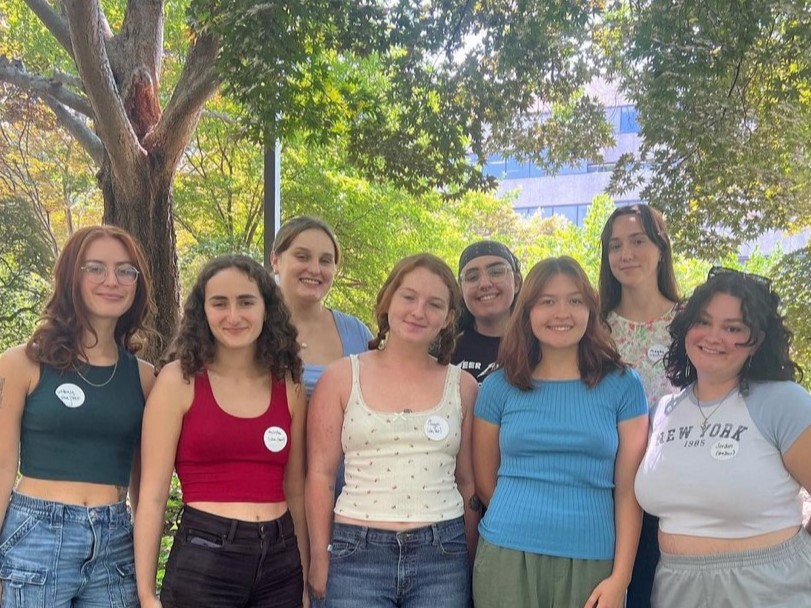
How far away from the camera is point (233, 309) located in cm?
278

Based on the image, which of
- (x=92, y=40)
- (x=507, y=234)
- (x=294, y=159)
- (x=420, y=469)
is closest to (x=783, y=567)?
(x=420, y=469)

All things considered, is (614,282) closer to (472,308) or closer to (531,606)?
(472,308)

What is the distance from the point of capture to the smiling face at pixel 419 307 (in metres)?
2.80

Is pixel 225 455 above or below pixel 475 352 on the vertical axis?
below

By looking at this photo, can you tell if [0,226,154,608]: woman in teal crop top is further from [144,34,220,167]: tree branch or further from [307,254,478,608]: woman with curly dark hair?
[144,34,220,167]: tree branch

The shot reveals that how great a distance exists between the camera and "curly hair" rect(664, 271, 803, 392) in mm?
2588

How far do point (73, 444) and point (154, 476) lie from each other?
317 mm

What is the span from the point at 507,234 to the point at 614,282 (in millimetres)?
19629

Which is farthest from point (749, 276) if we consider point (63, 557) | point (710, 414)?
point (63, 557)

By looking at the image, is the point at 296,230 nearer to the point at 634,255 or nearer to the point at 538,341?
the point at 538,341

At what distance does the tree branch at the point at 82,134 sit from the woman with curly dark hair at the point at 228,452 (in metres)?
6.31

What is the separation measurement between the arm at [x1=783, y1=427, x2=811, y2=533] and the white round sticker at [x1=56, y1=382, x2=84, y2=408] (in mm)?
2492

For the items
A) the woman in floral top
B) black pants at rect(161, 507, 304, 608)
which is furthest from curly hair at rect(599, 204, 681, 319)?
black pants at rect(161, 507, 304, 608)

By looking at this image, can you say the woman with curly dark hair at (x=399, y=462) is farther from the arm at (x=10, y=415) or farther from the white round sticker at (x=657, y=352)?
the arm at (x=10, y=415)
